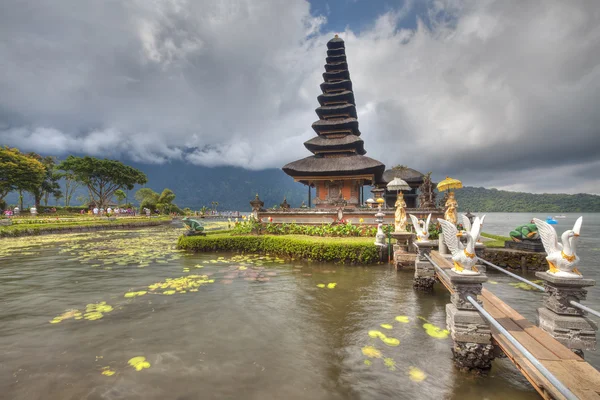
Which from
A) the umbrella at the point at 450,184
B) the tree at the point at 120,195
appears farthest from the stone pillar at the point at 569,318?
the tree at the point at 120,195

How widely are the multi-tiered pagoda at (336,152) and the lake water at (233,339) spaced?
14353mm

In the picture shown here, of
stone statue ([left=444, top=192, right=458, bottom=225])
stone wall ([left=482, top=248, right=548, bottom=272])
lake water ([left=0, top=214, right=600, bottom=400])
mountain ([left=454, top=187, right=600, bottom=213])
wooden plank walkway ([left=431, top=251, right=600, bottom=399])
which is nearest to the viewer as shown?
wooden plank walkway ([left=431, top=251, right=600, bottom=399])

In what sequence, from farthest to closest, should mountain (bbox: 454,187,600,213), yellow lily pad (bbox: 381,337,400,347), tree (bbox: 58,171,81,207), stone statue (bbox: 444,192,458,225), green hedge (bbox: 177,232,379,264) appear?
1. mountain (bbox: 454,187,600,213)
2. tree (bbox: 58,171,81,207)
3. green hedge (bbox: 177,232,379,264)
4. stone statue (bbox: 444,192,458,225)
5. yellow lily pad (bbox: 381,337,400,347)

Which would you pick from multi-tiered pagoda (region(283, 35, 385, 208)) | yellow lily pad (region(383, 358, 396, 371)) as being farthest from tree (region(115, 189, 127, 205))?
yellow lily pad (region(383, 358, 396, 371))

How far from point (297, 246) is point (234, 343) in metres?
7.41

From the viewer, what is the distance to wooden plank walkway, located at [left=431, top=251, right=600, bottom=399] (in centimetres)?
250

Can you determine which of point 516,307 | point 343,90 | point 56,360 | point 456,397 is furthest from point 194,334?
point 343,90

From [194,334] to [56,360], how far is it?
205cm

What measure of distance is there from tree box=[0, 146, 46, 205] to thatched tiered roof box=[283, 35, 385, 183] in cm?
3892

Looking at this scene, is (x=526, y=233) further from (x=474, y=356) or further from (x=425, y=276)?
(x=474, y=356)

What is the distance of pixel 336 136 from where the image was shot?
2686 cm

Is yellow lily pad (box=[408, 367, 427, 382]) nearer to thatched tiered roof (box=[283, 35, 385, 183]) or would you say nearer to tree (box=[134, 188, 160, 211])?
thatched tiered roof (box=[283, 35, 385, 183])

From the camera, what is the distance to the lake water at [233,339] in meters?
3.53

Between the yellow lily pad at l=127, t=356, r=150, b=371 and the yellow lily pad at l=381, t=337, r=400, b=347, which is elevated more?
the yellow lily pad at l=127, t=356, r=150, b=371
